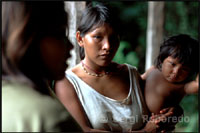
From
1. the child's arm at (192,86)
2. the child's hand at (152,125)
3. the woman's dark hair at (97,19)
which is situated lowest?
the child's hand at (152,125)

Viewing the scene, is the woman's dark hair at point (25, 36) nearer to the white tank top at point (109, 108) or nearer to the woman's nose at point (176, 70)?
the white tank top at point (109, 108)

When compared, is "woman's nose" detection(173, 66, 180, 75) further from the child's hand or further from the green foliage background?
the green foliage background

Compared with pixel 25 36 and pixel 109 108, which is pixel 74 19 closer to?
pixel 109 108

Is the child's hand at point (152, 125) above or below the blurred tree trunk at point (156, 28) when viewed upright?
below

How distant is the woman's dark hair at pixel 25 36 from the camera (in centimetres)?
72

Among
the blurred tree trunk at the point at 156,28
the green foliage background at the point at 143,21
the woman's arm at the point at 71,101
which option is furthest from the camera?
the green foliage background at the point at 143,21

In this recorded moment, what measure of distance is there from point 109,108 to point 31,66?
0.70 m

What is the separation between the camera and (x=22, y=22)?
0.72 metres

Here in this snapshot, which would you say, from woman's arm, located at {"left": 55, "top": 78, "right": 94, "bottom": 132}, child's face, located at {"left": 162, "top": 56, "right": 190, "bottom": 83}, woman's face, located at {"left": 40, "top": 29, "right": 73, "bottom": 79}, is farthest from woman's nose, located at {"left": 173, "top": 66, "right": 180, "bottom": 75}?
woman's face, located at {"left": 40, "top": 29, "right": 73, "bottom": 79}

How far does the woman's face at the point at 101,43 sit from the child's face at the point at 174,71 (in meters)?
0.37

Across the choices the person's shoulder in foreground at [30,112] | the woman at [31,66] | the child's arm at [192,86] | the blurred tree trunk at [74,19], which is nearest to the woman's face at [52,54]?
the woman at [31,66]

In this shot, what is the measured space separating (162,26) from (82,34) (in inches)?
101

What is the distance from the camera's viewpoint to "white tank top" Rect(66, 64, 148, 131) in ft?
4.40

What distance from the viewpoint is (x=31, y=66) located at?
76 centimetres
